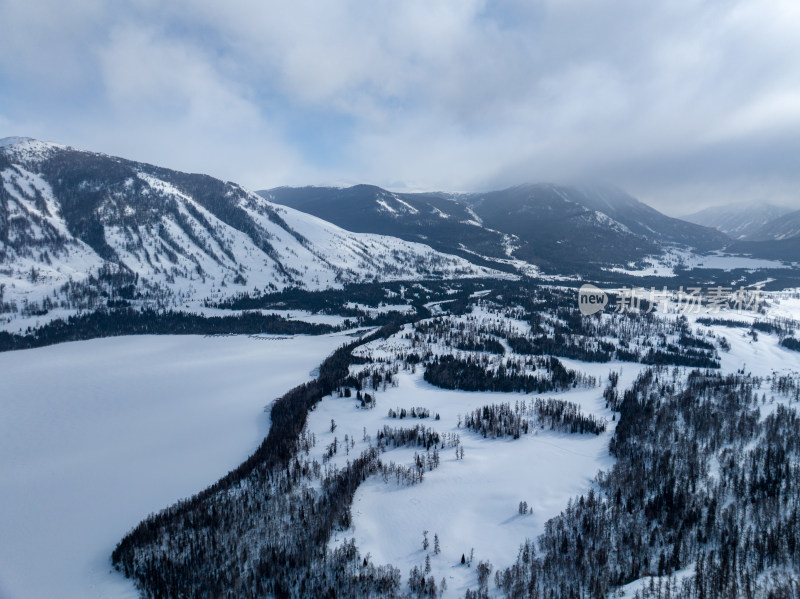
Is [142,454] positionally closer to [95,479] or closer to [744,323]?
[95,479]

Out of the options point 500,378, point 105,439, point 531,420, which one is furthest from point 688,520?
point 105,439

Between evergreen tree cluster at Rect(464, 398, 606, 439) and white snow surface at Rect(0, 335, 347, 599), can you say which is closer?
white snow surface at Rect(0, 335, 347, 599)

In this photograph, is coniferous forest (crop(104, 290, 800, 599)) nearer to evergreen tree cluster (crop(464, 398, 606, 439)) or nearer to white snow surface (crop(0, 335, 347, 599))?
evergreen tree cluster (crop(464, 398, 606, 439))

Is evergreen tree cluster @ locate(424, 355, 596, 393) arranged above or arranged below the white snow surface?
above

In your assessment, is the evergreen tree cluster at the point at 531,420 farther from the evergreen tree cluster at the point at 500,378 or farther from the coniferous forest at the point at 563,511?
the evergreen tree cluster at the point at 500,378

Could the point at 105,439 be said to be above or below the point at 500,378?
below

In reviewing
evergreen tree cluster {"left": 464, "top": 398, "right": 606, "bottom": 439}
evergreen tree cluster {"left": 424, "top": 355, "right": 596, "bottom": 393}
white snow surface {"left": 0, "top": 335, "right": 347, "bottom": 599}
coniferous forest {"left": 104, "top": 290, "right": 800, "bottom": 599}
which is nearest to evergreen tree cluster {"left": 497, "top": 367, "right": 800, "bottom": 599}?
coniferous forest {"left": 104, "top": 290, "right": 800, "bottom": 599}

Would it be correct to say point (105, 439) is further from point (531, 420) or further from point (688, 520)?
point (688, 520)

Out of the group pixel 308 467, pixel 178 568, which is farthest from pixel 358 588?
pixel 308 467
